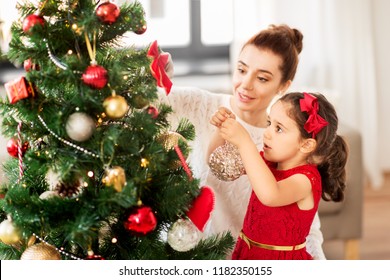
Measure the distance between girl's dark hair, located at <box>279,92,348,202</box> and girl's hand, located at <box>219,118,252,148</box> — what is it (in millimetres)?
126

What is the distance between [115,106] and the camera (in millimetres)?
1030

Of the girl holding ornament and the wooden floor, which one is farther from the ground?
the girl holding ornament

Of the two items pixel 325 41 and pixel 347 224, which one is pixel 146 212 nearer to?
pixel 347 224

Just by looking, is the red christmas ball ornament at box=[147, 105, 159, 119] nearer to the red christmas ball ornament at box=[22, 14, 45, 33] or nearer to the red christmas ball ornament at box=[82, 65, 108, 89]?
the red christmas ball ornament at box=[82, 65, 108, 89]

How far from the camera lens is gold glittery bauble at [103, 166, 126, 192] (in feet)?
3.38

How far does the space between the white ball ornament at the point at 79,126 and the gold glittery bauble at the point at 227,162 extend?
0.38 m

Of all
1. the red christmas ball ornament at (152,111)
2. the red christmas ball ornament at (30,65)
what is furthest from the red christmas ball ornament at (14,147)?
the red christmas ball ornament at (152,111)

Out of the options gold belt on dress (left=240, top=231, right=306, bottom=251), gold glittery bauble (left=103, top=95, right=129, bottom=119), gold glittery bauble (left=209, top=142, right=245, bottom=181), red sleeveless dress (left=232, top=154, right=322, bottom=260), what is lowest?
gold belt on dress (left=240, top=231, right=306, bottom=251)

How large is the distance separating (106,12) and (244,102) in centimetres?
49

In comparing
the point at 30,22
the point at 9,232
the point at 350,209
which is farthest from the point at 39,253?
the point at 350,209

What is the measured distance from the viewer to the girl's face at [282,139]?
4.30 feet

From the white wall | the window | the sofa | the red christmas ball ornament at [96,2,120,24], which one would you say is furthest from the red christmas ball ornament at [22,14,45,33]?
the white wall

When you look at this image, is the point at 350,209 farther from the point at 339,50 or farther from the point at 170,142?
the point at 170,142
